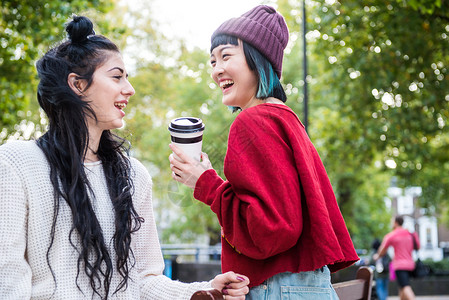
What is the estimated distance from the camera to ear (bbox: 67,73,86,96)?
222 cm

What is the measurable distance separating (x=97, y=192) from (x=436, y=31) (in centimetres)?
908

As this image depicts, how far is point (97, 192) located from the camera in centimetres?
224

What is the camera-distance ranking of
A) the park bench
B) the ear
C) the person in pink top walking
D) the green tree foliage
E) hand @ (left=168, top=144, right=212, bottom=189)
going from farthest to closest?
1. the person in pink top walking
2. the green tree foliage
3. the park bench
4. the ear
5. hand @ (left=168, top=144, right=212, bottom=189)

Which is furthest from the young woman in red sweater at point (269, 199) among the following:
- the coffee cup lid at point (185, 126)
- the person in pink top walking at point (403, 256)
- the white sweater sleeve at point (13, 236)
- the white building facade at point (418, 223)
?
the white building facade at point (418, 223)

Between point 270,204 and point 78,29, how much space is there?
1.08 metres

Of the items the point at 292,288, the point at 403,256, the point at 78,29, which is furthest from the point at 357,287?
the point at 403,256

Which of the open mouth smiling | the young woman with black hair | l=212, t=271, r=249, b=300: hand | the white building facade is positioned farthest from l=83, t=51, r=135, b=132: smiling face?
the white building facade

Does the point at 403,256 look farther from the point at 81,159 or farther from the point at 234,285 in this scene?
the point at 81,159

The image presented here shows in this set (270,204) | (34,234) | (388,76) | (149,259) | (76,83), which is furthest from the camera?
(388,76)

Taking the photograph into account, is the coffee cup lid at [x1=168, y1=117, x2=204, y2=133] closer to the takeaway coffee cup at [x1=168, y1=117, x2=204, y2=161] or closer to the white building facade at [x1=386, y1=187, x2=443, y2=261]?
the takeaway coffee cup at [x1=168, y1=117, x2=204, y2=161]

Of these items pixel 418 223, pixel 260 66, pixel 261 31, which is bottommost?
pixel 418 223

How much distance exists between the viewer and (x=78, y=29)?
2266 mm

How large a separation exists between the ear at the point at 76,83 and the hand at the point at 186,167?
0.45 meters

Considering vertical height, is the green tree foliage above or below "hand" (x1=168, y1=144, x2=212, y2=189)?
above
